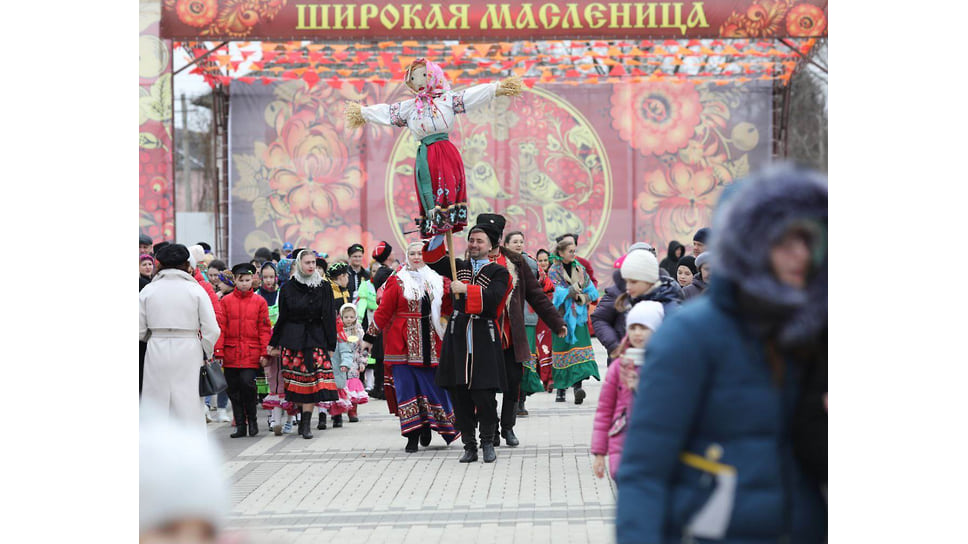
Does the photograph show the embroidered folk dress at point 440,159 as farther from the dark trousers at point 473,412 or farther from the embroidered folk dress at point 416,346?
the dark trousers at point 473,412

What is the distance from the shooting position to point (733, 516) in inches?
103

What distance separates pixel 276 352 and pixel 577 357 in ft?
11.3

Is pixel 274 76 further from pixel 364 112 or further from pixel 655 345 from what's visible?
pixel 655 345

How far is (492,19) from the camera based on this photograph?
16.6m

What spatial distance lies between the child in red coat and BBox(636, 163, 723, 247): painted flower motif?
9.90 meters

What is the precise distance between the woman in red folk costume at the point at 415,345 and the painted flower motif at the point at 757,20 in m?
7.96

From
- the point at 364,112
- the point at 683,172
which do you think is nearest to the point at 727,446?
the point at 364,112

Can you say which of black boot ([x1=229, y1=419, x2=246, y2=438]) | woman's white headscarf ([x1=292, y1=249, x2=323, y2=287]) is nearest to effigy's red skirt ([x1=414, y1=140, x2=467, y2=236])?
woman's white headscarf ([x1=292, y1=249, x2=323, y2=287])

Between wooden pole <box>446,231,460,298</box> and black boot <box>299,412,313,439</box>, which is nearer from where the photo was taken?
wooden pole <box>446,231,460,298</box>

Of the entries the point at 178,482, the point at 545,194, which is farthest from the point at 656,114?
the point at 178,482

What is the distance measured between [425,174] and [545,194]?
10.8m

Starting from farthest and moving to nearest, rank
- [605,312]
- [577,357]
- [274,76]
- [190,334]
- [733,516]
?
[274,76], [577,357], [190,334], [605,312], [733,516]

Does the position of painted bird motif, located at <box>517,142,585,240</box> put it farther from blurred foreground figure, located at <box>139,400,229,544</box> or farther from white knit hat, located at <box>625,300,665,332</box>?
blurred foreground figure, located at <box>139,400,229,544</box>

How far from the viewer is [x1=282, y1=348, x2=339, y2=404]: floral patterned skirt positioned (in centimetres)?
1113
